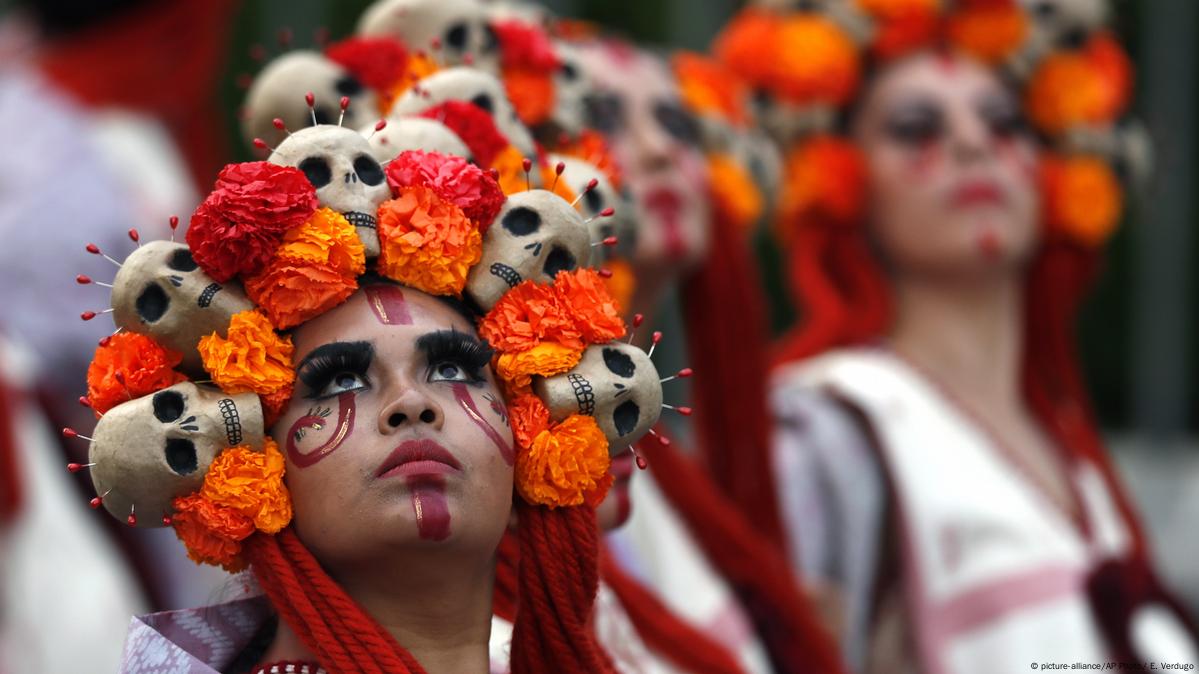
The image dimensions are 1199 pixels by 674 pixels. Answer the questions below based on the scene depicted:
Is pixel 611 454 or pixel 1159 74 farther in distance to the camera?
pixel 1159 74

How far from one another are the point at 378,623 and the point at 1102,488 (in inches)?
99.4

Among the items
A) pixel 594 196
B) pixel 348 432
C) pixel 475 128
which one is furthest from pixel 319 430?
pixel 594 196

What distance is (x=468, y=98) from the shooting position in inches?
93.7

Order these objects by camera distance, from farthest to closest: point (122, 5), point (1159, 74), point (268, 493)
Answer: point (1159, 74)
point (122, 5)
point (268, 493)

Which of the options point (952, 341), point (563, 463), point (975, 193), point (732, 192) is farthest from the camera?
point (952, 341)

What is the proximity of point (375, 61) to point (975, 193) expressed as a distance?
1.87m

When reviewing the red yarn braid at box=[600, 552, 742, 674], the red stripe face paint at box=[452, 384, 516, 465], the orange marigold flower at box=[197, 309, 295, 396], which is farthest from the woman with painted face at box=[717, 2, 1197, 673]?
the orange marigold flower at box=[197, 309, 295, 396]

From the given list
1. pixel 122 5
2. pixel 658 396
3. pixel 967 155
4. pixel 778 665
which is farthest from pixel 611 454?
pixel 122 5

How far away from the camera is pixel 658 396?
6.88 ft

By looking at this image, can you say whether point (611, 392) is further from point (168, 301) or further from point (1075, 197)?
point (1075, 197)

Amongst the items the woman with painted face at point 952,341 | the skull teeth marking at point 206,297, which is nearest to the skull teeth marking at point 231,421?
the skull teeth marking at point 206,297

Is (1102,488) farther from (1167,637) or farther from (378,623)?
(378,623)

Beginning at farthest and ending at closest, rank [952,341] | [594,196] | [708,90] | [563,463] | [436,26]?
[952,341], [708,90], [436,26], [594,196], [563,463]

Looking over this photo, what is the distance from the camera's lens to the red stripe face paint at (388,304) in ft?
6.60
